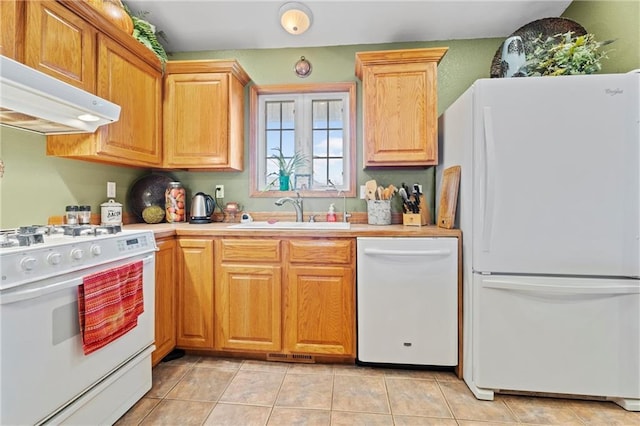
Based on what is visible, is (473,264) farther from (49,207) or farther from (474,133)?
(49,207)

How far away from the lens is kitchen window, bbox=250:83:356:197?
2678 millimetres

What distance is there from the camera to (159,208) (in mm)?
2504

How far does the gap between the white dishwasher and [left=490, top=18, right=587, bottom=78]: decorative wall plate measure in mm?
1433

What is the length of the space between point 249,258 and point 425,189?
150 centimetres

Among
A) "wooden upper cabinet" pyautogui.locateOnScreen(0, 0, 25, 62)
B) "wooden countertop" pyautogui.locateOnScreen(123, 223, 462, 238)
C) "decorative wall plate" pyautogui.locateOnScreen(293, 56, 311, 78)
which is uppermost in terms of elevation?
"decorative wall plate" pyautogui.locateOnScreen(293, 56, 311, 78)

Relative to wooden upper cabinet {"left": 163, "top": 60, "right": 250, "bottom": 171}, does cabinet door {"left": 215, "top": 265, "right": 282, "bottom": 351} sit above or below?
below

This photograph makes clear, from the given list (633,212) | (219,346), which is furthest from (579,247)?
(219,346)

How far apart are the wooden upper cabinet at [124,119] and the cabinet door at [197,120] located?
87 millimetres

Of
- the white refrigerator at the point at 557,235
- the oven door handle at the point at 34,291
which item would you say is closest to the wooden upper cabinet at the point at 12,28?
the oven door handle at the point at 34,291

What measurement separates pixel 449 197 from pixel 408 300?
0.71 meters

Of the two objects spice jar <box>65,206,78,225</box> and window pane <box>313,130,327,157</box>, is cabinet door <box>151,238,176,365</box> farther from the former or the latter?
window pane <box>313,130,327,157</box>

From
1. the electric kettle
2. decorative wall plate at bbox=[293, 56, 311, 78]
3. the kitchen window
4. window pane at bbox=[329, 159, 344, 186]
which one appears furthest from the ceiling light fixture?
the electric kettle

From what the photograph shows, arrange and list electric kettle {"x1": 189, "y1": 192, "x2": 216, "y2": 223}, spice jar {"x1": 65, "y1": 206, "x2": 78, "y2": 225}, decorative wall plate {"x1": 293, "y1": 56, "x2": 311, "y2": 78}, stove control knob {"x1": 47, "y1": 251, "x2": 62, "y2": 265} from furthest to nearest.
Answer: decorative wall plate {"x1": 293, "y1": 56, "x2": 311, "y2": 78} → electric kettle {"x1": 189, "y1": 192, "x2": 216, "y2": 223} → spice jar {"x1": 65, "y1": 206, "x2": 78, "y2": 225} → stove control knob {"x1": 47, "y1": 251, "x2": 62, "y2": 265}

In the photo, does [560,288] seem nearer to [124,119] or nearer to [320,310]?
[320,310]
